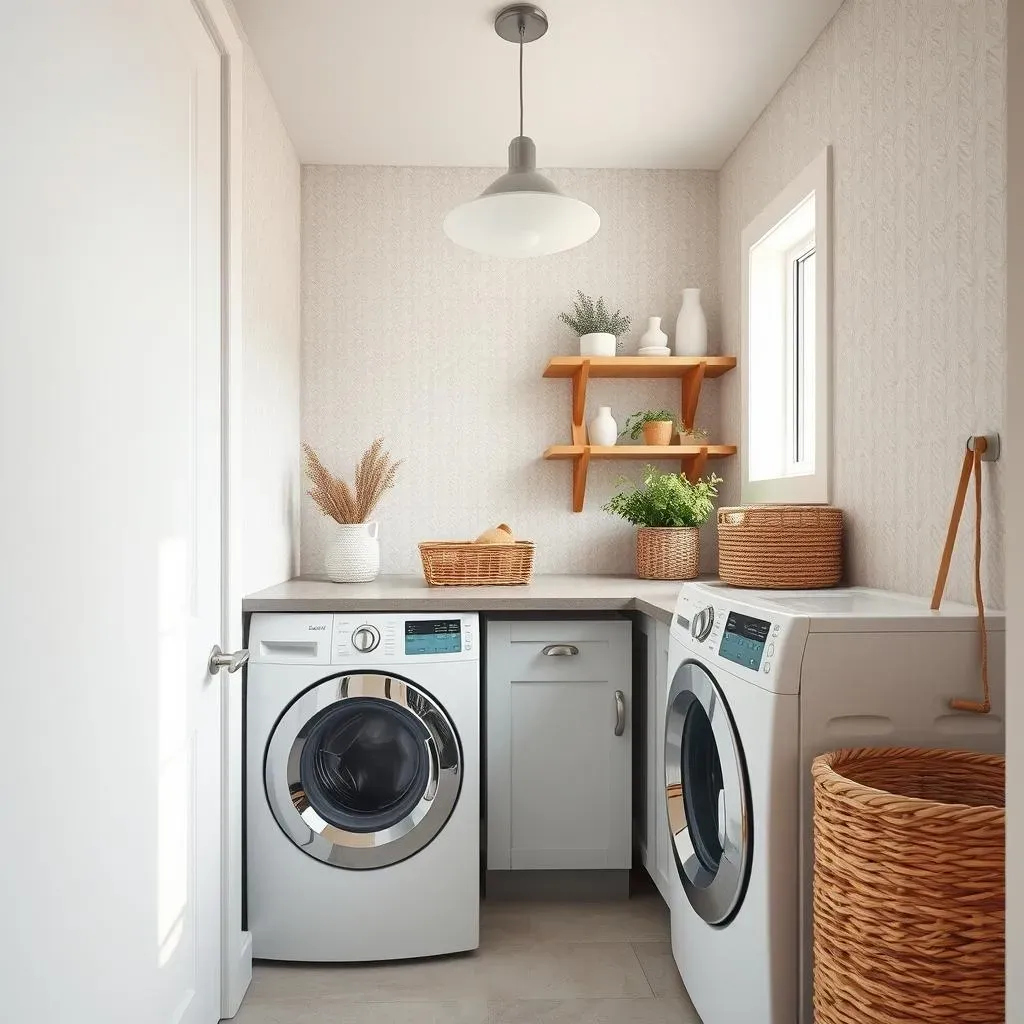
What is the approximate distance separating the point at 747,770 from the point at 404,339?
7.26 ft

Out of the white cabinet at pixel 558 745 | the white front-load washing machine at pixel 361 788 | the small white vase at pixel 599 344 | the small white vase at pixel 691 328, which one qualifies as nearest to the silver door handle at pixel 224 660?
the white front-load washing machine at pixel 361 788

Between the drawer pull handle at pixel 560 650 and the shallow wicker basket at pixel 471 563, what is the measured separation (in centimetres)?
28

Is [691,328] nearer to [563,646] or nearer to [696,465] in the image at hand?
[696,465]

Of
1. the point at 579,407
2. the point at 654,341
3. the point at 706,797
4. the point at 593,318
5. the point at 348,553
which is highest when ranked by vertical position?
the point at 593,318

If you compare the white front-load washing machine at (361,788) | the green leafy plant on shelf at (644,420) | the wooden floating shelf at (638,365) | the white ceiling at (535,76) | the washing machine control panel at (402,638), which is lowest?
the white front-load washing machine at (361,788)

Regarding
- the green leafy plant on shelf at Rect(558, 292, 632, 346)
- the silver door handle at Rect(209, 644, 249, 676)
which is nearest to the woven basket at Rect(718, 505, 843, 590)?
the green leafy plant on shelf at Rect(558, 292, 632, 346)

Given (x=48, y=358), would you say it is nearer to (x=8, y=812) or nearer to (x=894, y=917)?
(x=8, y=812)

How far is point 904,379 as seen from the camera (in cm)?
189

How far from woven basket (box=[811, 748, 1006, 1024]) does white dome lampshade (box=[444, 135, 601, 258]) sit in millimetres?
1336

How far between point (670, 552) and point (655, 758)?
0.80 metres

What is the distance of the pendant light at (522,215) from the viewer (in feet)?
6.39

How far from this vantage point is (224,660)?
1775 mm

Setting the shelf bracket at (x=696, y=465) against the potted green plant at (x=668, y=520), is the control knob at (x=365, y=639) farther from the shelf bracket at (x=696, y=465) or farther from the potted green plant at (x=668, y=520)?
the shelf bracket at (x=696, y=465)

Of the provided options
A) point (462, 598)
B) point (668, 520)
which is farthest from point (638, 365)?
point (462, 598)
